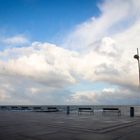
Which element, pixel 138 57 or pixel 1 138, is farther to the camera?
pixel 138 57

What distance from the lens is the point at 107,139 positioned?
10445 millimetres

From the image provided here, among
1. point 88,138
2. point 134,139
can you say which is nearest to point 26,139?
point 88,138

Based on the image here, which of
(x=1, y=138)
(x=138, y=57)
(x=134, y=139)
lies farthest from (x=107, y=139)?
(x=138, y=57)

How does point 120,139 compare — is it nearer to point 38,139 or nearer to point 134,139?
point 134,139

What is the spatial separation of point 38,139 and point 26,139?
21.7 inches

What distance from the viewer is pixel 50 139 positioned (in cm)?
1040

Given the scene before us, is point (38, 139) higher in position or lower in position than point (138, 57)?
lower

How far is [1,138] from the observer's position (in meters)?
10.5

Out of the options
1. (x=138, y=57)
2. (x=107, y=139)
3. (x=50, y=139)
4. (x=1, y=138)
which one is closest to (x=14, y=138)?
(x=1, y=138)

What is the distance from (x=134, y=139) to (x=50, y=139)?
3984 mm

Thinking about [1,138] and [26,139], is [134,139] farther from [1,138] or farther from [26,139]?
[1,138]

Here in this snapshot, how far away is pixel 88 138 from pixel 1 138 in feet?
13.6

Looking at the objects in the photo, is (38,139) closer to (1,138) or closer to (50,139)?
(50,139)

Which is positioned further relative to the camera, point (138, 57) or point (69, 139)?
point (138, 57)
